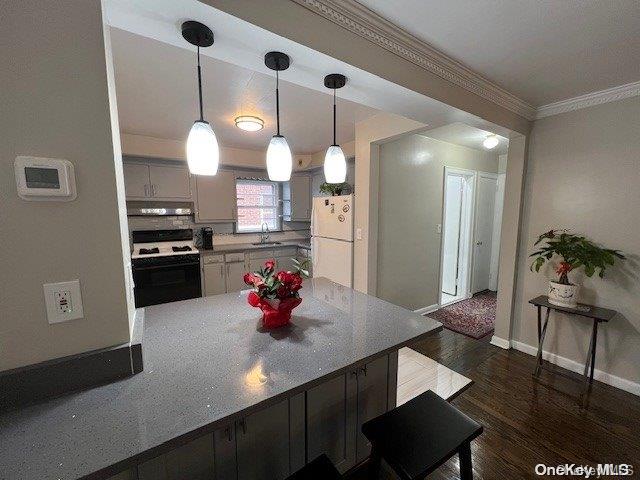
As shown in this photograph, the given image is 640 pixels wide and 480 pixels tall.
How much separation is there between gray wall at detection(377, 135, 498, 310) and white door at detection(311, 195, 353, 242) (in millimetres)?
354

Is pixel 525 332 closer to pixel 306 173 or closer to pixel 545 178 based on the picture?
pixel 545 178

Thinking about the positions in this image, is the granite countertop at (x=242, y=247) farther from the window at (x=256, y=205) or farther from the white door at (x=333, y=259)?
the white door at (x=333, y=259)

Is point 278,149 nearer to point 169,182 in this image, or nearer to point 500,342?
point 500,342

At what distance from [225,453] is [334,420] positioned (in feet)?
1.74

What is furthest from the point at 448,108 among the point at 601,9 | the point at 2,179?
the point at 2,179

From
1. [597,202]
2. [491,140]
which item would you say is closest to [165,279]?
[491,140]

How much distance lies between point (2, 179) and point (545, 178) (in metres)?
3.44

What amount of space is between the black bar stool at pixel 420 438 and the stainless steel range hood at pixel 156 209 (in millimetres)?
3973

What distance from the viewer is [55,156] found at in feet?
2.63

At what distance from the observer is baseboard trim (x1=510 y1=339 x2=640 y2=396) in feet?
6.86

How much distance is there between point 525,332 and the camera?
105 inches

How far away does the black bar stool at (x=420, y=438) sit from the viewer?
3.13ft

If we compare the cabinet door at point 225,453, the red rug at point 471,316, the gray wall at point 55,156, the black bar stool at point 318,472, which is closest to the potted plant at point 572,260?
the red rug at point 471,316

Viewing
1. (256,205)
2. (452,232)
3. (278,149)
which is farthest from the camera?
(256,205)
